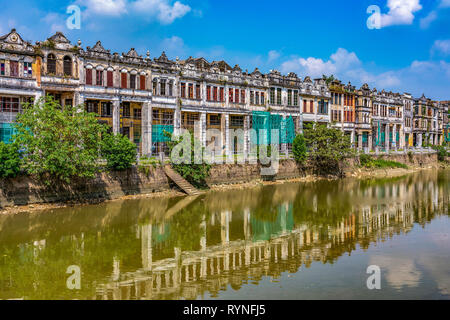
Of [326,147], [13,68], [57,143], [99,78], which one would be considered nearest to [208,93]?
[99,78]

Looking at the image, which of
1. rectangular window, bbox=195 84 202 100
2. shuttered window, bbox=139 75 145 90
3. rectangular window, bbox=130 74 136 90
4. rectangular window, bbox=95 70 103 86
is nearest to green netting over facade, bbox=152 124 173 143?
shuttered window, bbox=139 75 145 90

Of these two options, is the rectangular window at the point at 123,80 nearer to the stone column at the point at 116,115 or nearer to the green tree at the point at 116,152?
the stone column at the point at 116,115

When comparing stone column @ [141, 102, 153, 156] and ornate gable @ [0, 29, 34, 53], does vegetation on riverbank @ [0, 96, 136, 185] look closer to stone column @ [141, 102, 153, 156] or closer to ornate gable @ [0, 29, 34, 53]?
ornate gable @ [0, 29, 34, 53]

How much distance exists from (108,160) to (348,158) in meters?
33.8

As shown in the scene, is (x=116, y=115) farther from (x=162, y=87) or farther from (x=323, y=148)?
(x=323, y=148)

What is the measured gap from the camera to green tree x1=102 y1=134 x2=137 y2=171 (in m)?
32.5

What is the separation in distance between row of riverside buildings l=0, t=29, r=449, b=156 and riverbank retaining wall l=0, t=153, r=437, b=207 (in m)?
4.20

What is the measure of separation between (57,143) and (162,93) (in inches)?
676

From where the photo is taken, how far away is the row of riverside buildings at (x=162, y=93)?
35.0m

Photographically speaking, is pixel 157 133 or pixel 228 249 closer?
pixel 228 249

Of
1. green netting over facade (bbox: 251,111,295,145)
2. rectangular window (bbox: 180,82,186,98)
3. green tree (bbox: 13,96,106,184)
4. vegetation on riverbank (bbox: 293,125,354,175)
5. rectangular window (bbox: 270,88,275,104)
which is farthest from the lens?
rectangular window (bbox: 270,88,275,104)

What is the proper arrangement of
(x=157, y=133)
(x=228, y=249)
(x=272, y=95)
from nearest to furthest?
(x=228, y=249)
(x=157, y=133)
(x=272, y=95)

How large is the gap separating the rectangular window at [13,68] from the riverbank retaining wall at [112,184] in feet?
34.7

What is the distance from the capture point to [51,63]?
35844mm
